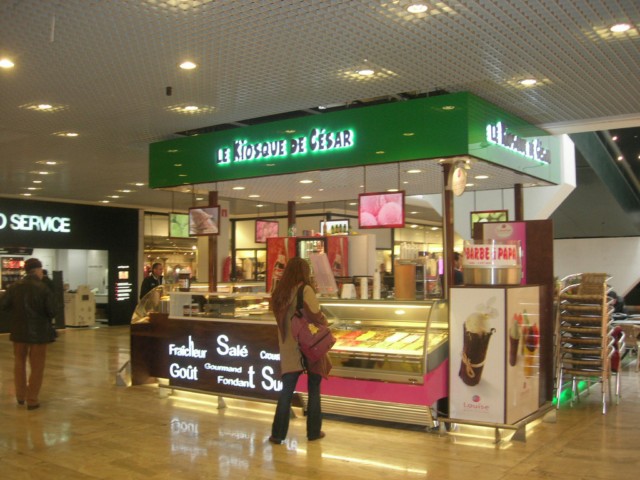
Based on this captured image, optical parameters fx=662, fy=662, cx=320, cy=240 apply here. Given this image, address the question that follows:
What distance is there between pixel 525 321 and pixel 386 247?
13.1 m

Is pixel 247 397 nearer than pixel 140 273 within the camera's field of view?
A: Yes

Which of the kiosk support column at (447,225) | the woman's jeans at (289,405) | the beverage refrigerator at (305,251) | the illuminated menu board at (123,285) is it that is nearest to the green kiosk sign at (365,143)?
the kiosk support column at (447,225)

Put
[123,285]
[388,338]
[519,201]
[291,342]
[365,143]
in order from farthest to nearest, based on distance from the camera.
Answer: [123,285] < [519,201] < [365,143] < [388,338] < [291,342]

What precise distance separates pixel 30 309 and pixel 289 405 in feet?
10.7

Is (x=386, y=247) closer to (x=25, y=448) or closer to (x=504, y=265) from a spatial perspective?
(x=504, y=265)

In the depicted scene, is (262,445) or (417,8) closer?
(417,8)

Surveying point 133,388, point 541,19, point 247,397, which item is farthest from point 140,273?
point 541,19

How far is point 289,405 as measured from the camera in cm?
552

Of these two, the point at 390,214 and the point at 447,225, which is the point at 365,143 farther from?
the point at 447,225

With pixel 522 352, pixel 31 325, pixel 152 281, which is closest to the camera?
pixel 522 352

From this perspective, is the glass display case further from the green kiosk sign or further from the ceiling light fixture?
the ceiling light fixture

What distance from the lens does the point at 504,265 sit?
6.01 metres

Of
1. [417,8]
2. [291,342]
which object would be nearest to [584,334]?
[291,342]

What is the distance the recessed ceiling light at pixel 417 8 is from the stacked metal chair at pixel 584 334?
367 cm
